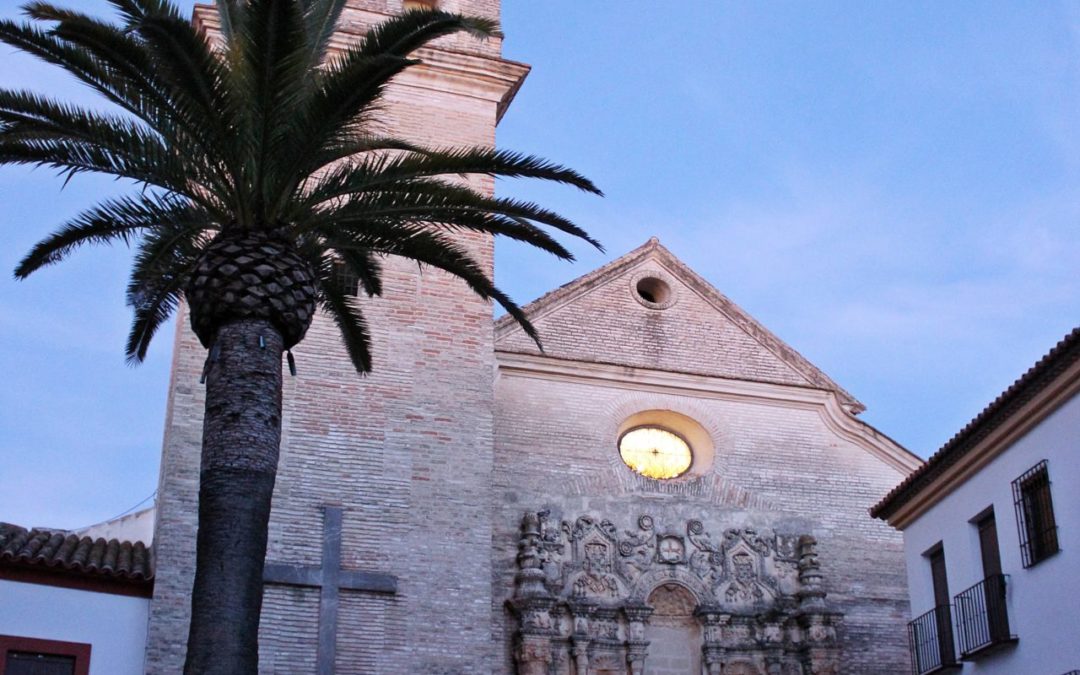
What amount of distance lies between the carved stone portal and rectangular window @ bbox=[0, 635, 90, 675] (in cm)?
515

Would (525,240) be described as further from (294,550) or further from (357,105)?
(294,550)

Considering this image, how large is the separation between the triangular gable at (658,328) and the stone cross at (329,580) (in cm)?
429

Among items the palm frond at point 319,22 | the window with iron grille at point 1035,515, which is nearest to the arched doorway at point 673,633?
the window with iron grille at point 1035,515

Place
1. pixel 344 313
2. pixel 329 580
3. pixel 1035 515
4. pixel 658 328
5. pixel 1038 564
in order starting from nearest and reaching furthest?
pixel 344 313 → pixel 1038 564 → pixel 1035 515 → pixel 329 580 → pixel 658 328

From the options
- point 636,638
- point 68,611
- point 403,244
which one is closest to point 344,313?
point 403,244

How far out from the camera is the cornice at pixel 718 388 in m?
18.9

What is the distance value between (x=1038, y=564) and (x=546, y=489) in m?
6.40

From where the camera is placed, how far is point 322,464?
16.3 m

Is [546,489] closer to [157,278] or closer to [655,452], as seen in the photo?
[655,452]

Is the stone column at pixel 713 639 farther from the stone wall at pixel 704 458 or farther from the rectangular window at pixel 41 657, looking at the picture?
the rectangular window at pixel 41 657

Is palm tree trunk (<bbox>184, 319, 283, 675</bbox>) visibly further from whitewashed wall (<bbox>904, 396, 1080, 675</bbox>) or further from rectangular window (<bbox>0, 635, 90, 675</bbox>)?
whitewashed wall (<bbox>904, 396, 1080, 675</bbox>)

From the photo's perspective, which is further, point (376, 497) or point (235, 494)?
point (376, 497)

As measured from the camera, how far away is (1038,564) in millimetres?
14055

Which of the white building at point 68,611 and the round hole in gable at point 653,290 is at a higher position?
the round hole in gable at point 653,290
